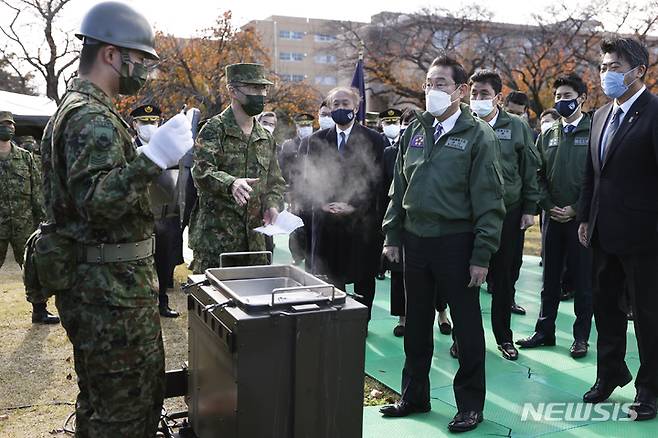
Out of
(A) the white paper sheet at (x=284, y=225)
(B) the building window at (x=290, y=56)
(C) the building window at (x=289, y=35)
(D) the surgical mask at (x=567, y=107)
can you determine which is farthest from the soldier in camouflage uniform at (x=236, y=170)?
(C) the building window at (x=289, y=35)

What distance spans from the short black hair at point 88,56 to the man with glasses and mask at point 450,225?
6.39ft

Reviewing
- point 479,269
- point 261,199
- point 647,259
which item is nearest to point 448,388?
point 479,269

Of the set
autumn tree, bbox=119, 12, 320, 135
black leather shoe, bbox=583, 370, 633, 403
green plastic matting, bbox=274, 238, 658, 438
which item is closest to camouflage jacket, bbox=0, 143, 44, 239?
green plastic matting, bbox=274, 238, 658, 438

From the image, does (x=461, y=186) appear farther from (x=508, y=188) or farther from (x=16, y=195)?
(x=16, y=195)

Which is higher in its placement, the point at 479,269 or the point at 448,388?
the point at 479,269

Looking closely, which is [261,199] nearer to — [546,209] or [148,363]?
[148,363]

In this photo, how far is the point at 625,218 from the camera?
390 centimetres

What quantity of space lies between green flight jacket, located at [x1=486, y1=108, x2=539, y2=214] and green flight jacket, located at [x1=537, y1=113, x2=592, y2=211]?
0.73 feet

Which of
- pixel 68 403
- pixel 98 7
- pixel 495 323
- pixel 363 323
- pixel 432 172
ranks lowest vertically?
pixel 68 403

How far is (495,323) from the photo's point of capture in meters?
5.32

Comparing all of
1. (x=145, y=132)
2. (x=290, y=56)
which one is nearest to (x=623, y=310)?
(x=145, y=132)

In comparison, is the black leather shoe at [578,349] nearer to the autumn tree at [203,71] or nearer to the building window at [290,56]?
the autumn tree at [203,71]

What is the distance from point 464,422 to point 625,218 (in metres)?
1.66

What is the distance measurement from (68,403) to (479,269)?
2.98 meters
